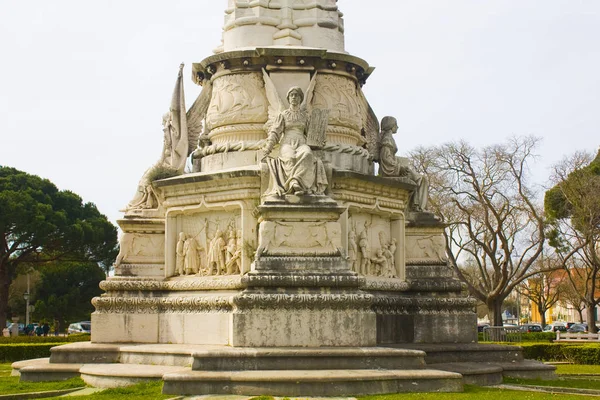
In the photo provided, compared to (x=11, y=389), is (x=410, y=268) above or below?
above

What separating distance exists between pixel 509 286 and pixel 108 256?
21031mm

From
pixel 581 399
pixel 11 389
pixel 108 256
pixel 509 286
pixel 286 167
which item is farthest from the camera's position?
pixel 108 256

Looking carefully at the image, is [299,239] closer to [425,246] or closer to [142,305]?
[142,305]

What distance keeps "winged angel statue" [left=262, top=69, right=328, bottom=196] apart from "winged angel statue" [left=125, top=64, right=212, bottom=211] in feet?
7.68

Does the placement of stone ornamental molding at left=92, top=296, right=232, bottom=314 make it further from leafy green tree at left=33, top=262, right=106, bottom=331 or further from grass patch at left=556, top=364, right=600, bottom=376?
leafy green tree at left=33, top=262, right=106, bottom=331

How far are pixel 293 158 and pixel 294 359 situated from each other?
408cm

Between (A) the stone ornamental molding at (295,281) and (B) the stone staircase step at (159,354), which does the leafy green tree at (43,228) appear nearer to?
(B) the stone staircase step at (159,354)

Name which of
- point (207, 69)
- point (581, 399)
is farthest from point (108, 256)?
point (581, 399)

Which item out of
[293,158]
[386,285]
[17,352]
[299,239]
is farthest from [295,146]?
[17,352]

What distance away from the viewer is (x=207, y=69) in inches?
761

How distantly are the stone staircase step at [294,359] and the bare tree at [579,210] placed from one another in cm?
2920

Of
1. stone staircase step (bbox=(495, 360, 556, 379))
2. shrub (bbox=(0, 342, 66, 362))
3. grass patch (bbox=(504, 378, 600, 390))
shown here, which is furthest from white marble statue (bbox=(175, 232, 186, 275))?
shrub (bbox=(0, 342, 66, 362))

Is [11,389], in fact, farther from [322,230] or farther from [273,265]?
[322,230]

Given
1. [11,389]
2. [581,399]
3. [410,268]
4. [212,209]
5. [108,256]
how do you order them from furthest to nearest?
[108,256] → [410,268] → [212,209] → [11,389] → [581,399]
